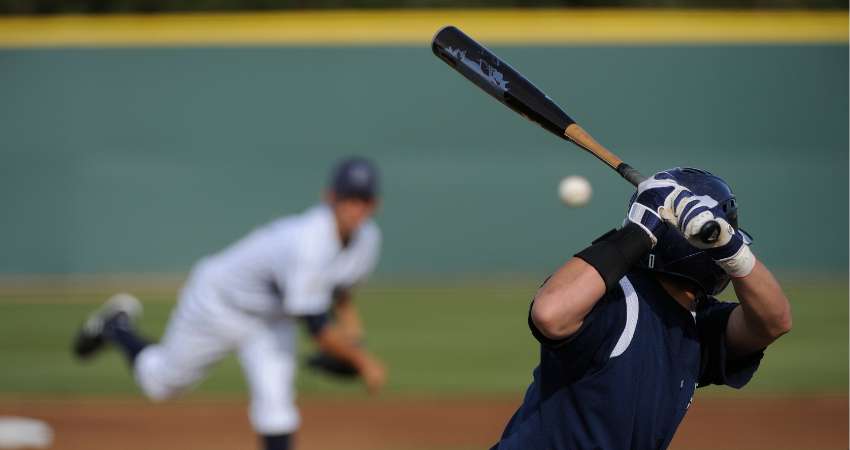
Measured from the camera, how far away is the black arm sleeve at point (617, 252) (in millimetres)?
2744

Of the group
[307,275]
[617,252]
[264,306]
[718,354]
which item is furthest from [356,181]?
[617,252]

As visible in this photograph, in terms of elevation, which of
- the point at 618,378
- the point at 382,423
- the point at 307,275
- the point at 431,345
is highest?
the point at 618,378

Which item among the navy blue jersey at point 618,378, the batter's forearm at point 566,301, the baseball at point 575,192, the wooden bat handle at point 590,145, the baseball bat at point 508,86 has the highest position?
the baseball bat at point 508,86

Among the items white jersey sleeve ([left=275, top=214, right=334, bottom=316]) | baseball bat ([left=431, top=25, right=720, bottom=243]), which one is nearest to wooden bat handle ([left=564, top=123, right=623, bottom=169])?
baseball bat ([left=431, top=25, right=720, bottom=243])

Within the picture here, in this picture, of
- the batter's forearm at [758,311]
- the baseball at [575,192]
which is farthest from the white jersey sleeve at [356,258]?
the batter's forearm at [758,311]

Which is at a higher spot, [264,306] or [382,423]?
[264,306]

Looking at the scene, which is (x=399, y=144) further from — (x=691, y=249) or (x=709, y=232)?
(x=709, y=232)

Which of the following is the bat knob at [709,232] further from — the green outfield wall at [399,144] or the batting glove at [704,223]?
the green outfield wall at [399,144]

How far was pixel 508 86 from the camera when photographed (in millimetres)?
3523

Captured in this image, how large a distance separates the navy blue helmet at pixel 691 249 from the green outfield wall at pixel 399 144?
37.2ft

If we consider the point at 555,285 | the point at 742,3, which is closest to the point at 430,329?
the point at 742,3

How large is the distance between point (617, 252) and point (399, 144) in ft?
39.2

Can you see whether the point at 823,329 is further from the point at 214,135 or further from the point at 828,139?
the point at 214,135

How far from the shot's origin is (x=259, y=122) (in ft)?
47.9
